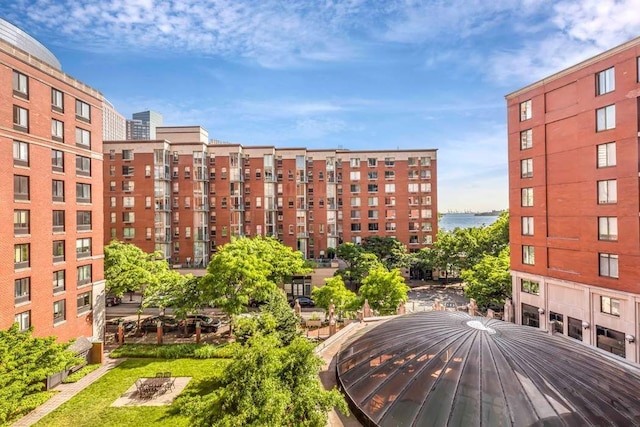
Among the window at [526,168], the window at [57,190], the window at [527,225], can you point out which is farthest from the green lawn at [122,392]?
the window at [526,168]

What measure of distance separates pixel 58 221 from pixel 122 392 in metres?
15.5

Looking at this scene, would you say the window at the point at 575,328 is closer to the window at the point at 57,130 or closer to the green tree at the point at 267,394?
the green tree at the point at 267,394

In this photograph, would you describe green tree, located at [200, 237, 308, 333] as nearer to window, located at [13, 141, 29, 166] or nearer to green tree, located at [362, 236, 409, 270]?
window, located at [13, 141, 29, 166]

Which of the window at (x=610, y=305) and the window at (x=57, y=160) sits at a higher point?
the window at (x=57, y=160)

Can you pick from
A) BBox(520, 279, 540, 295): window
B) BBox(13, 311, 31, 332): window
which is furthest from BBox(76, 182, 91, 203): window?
BBox(520, 279, 540, 295): window

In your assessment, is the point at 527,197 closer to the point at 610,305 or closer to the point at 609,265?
the point at 609,265

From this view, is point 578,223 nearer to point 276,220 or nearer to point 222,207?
point 276,220

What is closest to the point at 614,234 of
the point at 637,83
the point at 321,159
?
the point at 637,83

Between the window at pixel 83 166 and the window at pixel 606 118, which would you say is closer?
the window at pixel 606 118

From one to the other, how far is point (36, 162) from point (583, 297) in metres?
46.9

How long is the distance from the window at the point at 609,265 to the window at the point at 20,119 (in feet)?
156

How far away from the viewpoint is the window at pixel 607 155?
25.6 metres

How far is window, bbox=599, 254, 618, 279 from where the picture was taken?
82.9 feet

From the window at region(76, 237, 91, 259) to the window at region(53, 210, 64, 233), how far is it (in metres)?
2.08
